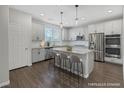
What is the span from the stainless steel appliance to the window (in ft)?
12.6

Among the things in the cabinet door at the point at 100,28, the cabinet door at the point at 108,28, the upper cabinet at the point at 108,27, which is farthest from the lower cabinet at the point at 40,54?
the cabinet door at the point at 108,28

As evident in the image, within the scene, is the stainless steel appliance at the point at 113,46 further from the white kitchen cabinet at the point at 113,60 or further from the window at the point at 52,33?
the window at the point at 52,33

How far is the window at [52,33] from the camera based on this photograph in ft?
22.9

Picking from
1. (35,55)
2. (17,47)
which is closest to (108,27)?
(35,55)

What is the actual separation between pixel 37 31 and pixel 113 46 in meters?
4.55

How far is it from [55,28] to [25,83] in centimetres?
547

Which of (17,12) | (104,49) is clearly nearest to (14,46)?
(17,12)

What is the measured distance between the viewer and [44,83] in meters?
2.92

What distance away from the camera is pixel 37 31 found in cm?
607

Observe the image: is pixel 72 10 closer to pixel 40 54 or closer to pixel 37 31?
pixel 37 31

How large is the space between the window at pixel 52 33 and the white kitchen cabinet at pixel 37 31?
1.80 ft
